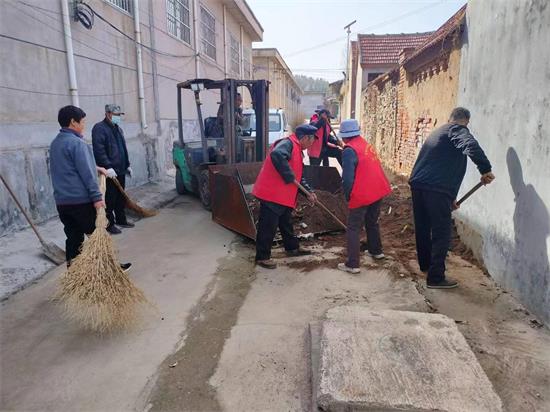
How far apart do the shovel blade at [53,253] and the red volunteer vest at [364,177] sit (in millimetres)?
3200

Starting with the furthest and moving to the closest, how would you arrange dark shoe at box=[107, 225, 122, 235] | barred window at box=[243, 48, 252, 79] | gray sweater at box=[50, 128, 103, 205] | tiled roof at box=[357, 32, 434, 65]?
barred window at box=[243, 48, 252, 79]
tiled roof at box=[357, 32, 434, 65]
dark shoe at box=[107, 225, 122, 235]
gray sweater at box=[50, 128, 103, 205]

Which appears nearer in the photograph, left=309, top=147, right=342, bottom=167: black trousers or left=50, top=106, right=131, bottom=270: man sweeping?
left=50, top=106, right=131, bottom=270: man sweeping

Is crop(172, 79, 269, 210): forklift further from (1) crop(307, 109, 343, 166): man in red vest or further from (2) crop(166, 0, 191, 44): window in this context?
(2) crop(166, 0, 191, 44): window

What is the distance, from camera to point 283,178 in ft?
13.7

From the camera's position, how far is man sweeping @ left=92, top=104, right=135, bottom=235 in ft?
17.6

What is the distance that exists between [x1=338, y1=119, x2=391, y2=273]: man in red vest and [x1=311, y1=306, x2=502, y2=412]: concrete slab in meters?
1.16

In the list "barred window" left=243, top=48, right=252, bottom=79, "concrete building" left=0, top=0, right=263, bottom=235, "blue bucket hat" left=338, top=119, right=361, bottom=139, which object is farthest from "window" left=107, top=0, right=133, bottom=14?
"barred window" left=243, top=48, right=252, bottom=79

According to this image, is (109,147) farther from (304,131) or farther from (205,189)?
(304,131)

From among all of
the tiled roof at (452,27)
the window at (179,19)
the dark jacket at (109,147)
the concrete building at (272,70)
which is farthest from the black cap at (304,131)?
the concrete building at (272,70)

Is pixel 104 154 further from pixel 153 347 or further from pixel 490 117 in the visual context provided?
pixel 490 117

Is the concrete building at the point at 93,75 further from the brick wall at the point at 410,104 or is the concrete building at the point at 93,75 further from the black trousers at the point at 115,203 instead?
the brick wall at the point at 410,104

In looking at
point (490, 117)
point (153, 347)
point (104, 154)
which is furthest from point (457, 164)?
point (104, 154)

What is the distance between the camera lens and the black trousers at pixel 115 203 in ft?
18.4

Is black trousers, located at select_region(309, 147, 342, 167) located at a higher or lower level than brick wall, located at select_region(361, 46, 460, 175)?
lower
